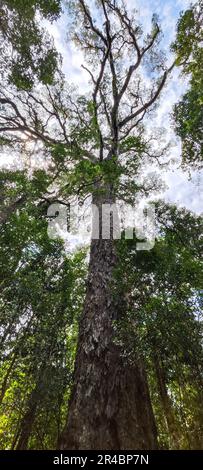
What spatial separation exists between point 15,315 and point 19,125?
8.45m

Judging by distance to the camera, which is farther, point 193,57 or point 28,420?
point 193,57

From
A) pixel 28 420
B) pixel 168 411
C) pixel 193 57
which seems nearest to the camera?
pixel 168 411

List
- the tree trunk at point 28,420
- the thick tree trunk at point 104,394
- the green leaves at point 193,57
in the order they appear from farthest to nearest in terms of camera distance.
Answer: the green leaves at point 193,57 < the tree trunk at point 28,420 < the thick tree trunk at point 104,394

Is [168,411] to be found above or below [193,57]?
below

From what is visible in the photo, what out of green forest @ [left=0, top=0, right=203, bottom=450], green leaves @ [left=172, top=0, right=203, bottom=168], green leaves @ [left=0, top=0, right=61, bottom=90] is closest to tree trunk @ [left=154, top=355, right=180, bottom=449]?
green forest @ [left=0, top=0, right=203, bottom=450]

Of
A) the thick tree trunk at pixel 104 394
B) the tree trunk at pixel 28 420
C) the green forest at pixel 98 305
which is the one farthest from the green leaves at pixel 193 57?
the tree trunk at pixel 28 420

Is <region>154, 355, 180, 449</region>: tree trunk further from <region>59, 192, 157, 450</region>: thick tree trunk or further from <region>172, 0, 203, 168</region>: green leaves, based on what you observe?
<region>172, 0, 203, 168</region>: green leaves

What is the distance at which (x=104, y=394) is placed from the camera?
3875mm

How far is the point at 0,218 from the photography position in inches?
275

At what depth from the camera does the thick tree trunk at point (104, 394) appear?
11.3ft

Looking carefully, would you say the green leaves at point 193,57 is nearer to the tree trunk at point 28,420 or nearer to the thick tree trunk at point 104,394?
the thick tree trunk at point 104,394

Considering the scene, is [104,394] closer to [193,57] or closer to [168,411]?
[168,411]

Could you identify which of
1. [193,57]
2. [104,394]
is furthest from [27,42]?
[104,394]

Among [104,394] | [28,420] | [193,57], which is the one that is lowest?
[28,420]
